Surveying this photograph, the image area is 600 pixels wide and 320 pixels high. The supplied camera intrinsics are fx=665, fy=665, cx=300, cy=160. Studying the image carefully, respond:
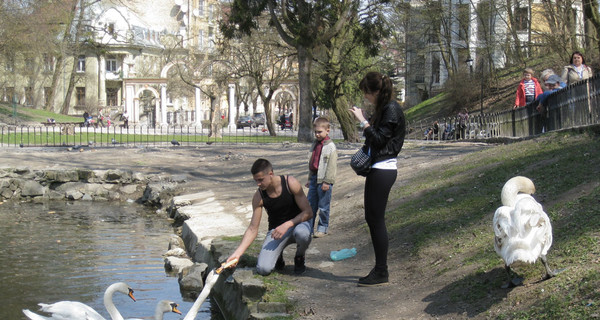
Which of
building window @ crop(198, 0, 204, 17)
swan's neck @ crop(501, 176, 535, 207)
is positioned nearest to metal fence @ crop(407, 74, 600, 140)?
swan's neck @ crop(501, 176, 535, 207)

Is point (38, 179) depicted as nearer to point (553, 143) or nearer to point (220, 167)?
point (220, 167)

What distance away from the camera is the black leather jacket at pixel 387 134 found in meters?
6.12

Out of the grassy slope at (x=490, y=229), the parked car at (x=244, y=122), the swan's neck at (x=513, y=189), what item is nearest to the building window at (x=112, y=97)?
the parked car at (x=244, y=122)

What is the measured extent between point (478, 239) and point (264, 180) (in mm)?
2335

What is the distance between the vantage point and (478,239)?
6996mm

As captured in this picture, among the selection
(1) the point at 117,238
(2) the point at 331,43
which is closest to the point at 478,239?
(1) the point at 117,238

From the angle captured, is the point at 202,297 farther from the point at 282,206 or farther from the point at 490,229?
the point at 490,229

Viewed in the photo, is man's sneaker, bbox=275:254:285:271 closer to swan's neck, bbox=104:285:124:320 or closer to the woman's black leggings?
the woman's black leggings

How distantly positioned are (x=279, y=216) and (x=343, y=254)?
1106mm

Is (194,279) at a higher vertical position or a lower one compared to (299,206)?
lower

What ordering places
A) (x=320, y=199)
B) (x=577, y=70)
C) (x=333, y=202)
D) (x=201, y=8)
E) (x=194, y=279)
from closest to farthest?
(x=194, y=279), (x=320, y=199), (x=333, y=202), (x=577, y=70), (x=201, y=8)

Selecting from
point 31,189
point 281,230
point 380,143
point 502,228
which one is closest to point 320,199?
point 281,230

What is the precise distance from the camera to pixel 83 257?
1122cm

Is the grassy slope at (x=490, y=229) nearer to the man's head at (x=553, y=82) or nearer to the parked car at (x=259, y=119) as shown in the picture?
the man's head at (x=553, y=82)
